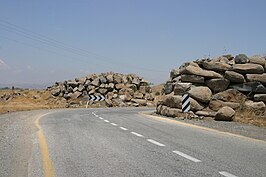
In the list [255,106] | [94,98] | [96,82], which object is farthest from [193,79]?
[96,82]

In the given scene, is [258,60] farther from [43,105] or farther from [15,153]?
[43,105]

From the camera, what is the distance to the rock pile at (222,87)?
20.2m

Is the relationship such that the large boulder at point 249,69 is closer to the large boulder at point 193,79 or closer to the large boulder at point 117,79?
the large boulder at point 193,79

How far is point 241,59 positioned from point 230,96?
297 centimetres

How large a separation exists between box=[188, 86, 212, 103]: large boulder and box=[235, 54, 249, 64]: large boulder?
9.98 feet

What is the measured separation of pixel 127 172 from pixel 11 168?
2.50m

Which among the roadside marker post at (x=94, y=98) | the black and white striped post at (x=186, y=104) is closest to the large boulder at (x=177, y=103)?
the black and white striped post at (x=186, y=104)

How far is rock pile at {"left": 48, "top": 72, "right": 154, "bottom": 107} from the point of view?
152ft

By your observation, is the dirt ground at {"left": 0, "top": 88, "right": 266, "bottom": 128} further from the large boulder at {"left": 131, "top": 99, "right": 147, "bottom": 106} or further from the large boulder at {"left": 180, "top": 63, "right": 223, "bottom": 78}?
the large boulder at {"left": 180, "top": 63, "right": 223, "bottom": 78}

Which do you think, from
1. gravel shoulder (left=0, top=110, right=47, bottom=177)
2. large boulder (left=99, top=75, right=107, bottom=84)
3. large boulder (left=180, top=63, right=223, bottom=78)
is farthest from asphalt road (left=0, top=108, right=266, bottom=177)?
large boulder (left=99, top=75, right=107, bottom=84)

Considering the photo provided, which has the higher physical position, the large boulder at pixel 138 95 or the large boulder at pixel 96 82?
the large boulder at pixel 96 82

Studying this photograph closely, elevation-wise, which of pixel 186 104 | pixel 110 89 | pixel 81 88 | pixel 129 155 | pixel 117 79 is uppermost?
pixel 117 79

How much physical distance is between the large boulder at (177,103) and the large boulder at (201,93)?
1.14ft

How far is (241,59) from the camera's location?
2225cm
